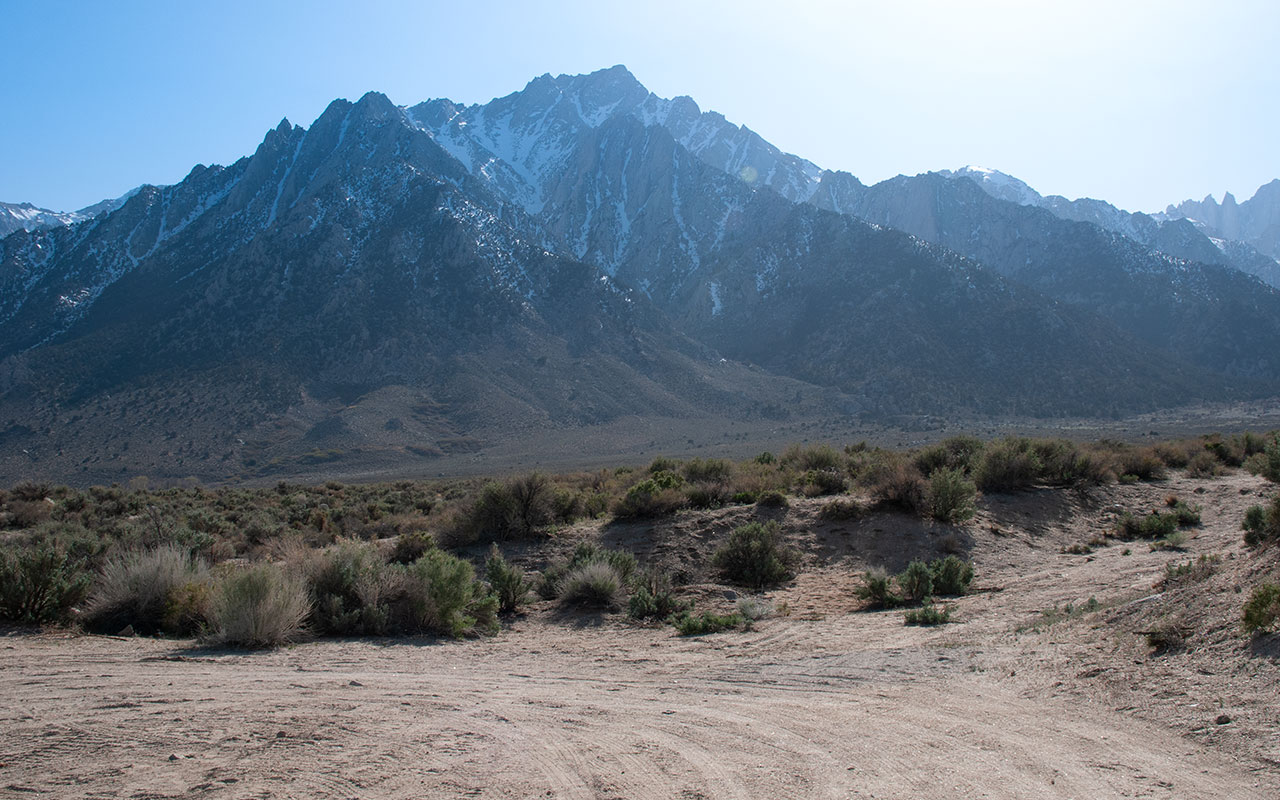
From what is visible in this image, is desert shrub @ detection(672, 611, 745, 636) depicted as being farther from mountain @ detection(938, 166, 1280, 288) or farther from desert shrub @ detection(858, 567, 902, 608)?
mountain @ detection(938, 166, 1280, 288)

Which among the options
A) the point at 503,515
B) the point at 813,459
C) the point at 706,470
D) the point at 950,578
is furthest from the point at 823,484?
the point at 503,515

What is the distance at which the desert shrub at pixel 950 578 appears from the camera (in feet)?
39.8

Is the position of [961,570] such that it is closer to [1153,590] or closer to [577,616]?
[1153,590]

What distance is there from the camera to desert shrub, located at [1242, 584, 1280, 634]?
20.6ft

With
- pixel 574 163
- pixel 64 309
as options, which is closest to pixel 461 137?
pixel 574 163

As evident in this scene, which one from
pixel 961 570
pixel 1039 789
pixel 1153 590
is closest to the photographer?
pixel 1039 789

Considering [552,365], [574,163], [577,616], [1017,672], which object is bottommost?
[577,616]

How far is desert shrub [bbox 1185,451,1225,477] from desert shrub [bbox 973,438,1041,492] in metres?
7.37

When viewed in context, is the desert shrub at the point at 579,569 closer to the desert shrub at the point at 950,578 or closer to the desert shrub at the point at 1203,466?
the desert shrub at the point at 950,578

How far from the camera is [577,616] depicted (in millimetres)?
11492

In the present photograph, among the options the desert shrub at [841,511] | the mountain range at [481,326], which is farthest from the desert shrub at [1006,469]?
the mountain range at [481,326]

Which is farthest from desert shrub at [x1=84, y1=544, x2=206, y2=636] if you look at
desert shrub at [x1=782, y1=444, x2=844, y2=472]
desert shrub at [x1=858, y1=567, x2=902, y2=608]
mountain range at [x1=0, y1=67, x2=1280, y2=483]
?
mountain range at [x1=0, y1=67, x2=1280, y2=483]

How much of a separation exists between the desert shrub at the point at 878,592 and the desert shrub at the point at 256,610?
7925 mm

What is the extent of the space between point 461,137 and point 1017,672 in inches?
8177
